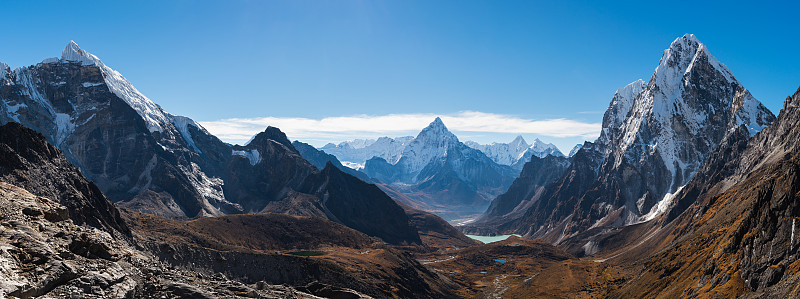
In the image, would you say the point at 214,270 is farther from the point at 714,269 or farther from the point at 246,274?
the point at 714,269

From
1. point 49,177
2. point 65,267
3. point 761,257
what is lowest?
point 761,257

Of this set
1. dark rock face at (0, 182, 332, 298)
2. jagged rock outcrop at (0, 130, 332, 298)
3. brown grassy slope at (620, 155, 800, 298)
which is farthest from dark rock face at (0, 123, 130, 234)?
brown grassy slope at (620, 155, 800, 298)

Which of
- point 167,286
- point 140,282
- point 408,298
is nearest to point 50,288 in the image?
point 140,282

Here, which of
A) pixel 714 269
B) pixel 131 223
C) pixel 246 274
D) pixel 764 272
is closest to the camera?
pixel 764 272

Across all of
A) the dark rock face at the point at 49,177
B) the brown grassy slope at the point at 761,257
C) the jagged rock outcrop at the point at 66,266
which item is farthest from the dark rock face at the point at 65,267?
the dark rock face at the point at 49,177

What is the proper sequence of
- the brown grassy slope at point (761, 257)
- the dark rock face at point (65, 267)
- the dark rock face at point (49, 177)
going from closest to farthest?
1. the dark rock face at point (65, 267)
2. the brown grassy slope at point (761, 257)
3. the dark rock face at point (49, 177)

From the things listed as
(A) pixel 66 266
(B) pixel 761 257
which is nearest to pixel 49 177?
(A) pixel 66 266

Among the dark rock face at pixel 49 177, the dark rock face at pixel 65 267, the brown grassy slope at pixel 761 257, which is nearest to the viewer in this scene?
the dark rock face at pixel 65 267

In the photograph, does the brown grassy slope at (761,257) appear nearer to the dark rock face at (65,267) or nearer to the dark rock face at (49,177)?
the dark rock face at (65,267)

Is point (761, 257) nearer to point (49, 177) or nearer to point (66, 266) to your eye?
point (66, 266)
